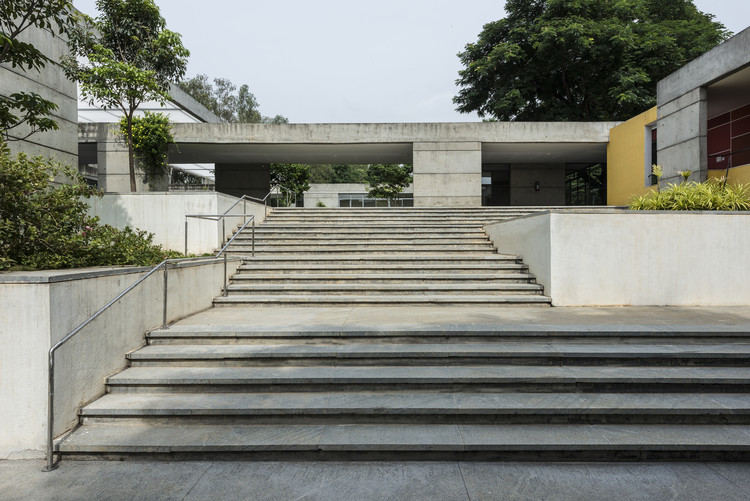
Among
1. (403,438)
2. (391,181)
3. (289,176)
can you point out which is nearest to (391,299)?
(403,438)

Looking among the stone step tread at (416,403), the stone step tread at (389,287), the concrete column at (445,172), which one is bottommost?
the stone step tread at (416,403)

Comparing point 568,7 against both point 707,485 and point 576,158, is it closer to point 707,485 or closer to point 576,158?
point 576,158

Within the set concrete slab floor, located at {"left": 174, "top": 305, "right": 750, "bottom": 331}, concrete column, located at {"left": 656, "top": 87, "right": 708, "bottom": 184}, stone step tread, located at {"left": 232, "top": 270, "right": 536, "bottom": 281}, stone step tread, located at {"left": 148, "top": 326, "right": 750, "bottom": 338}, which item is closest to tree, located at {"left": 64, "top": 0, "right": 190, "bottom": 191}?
stone step tread, located at {"left": 232, "top": 270, "right": 536, "bottom": 281}

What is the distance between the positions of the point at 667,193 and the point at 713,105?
18.6ft

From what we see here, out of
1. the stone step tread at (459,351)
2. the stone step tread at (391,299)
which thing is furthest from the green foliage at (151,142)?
the stone step tread at (459,351)

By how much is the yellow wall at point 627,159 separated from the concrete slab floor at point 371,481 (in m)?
11.6

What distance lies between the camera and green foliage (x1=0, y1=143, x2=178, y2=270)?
157 inches

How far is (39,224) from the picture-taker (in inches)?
169

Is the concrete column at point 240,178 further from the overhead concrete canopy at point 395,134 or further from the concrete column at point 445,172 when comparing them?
the concrete column at point 445,172

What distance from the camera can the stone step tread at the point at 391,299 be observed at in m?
6.46

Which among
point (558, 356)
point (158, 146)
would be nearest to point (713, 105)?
point (558, 356)

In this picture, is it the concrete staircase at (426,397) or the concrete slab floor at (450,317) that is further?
the concrete slab floor at (450,317)

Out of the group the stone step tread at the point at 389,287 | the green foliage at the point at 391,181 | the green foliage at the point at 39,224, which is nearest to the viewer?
the green foliage at the point at 39,224

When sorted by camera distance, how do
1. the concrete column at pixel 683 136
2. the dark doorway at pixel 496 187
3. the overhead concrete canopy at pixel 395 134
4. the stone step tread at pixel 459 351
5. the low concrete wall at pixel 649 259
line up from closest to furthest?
1. the stone step tread at pixel 459 351
2. the low concrete wall at pixel 649 259
3. the concrete column at pixel 683 136
4. the overhead concrete canopy at pixel 395 134
5. the dark doorway at pixel 496 187
